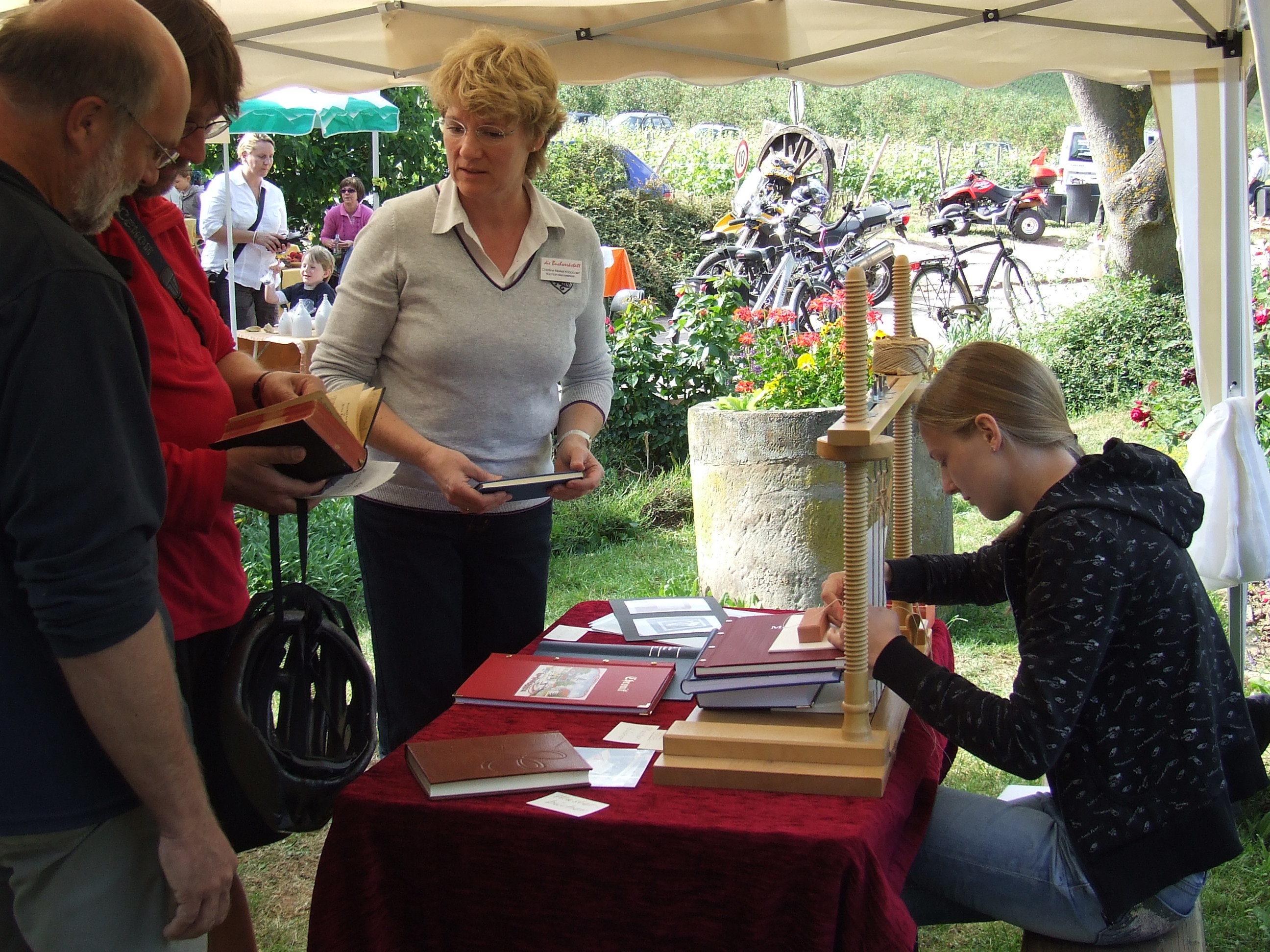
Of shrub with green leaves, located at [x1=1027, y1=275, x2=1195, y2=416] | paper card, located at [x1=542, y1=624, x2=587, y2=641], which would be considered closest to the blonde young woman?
paper card, located at [x1=542, y1=624, x2=587, y2=641]

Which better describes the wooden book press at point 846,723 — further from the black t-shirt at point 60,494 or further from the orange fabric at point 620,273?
the orange fabric at point 620,273

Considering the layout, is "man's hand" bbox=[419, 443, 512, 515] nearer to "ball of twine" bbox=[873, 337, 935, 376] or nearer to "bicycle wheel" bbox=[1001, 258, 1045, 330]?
"ball of twine" bbox=[873, 337, 935, 376]

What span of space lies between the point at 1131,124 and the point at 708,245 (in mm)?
6218

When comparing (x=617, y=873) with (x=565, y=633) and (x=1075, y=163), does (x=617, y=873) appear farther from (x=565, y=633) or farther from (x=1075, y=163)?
(x=1075, y=163)

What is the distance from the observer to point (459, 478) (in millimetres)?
2027

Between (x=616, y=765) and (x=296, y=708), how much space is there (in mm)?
452

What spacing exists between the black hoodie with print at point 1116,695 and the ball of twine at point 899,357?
0.43m

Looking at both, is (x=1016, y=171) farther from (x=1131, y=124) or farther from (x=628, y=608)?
(x=628, y=608)

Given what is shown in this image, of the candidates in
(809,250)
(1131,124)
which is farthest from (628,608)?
(809,250)

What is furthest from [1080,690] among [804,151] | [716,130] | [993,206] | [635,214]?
[716,130]

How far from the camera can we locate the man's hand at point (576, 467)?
2.19m

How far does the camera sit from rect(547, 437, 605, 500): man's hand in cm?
219

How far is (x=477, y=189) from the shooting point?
2168 mm

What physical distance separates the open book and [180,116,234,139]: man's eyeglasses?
365mm
